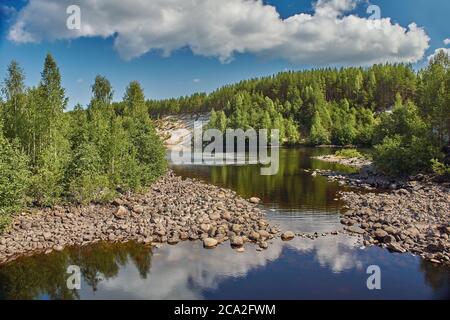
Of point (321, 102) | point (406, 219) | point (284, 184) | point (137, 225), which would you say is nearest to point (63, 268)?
point (137, 225)

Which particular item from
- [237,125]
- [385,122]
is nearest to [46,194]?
[385,122]

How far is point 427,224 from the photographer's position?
98.4 feet

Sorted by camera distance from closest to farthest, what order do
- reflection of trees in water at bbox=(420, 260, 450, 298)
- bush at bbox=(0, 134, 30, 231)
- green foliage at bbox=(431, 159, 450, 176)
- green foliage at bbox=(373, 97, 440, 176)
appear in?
1. reflection of trees in water at bbox=(420, 260, 450, 298)
2. bush at bbox=(0, 134, 30, 231)
3. green foliage at bbox=(431, 159, 450, 176)
4. green foliage at bbox=(373, 97, 440, 176)

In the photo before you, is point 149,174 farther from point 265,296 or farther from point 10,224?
point 265,296

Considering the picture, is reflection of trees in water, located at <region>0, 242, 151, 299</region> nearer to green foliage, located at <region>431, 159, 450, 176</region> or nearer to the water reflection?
the water reflection

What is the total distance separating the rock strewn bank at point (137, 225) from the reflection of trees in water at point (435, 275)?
1015 cm

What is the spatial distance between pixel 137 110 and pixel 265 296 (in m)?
35.8

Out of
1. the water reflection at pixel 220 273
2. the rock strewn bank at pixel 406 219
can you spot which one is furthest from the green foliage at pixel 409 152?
the water reflection at pixel 220 273

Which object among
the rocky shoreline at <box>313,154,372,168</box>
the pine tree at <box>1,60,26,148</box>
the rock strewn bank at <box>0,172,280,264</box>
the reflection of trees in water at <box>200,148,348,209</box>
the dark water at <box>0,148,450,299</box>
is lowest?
the dark water at <box>0,148,450,299</box>

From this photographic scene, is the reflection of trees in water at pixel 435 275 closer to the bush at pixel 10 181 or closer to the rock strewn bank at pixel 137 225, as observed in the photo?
the rock strewn bank at pixel 137 225

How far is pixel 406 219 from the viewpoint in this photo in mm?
31156

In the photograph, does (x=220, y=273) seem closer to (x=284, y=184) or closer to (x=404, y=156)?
(x=284, y=184)

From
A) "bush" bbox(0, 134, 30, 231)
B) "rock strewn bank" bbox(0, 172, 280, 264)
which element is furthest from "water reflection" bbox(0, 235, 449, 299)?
"bush" bbox(0, 134, 30, 231)

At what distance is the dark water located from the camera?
2069 cm
